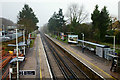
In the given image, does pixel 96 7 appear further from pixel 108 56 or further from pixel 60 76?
pixel 60 76

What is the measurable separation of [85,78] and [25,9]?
148ft

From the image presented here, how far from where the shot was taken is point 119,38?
989 inches

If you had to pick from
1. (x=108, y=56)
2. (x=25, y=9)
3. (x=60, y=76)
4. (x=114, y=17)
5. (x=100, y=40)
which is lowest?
(x=60, y=76)

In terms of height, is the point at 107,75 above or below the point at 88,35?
below

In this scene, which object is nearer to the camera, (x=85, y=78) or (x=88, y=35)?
(x=85, y=78)

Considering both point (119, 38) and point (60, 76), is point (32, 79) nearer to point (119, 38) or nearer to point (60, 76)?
point (60, 76)

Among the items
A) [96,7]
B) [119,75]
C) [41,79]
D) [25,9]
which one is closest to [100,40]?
[96,7]

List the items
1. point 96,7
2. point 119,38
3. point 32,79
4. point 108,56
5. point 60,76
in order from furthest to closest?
1. point 96,7
2. point 119,38
3. point 108,56
4. point 60,76
5. point 32,79

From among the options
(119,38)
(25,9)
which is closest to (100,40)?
(119,38)

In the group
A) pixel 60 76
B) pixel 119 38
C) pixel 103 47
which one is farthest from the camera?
pixel 119 38

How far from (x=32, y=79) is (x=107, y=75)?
21.9ft

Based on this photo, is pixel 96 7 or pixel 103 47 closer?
pixel 103 47

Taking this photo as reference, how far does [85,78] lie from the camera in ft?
38.9

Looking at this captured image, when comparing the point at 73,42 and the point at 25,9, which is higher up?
the point at 25,9
